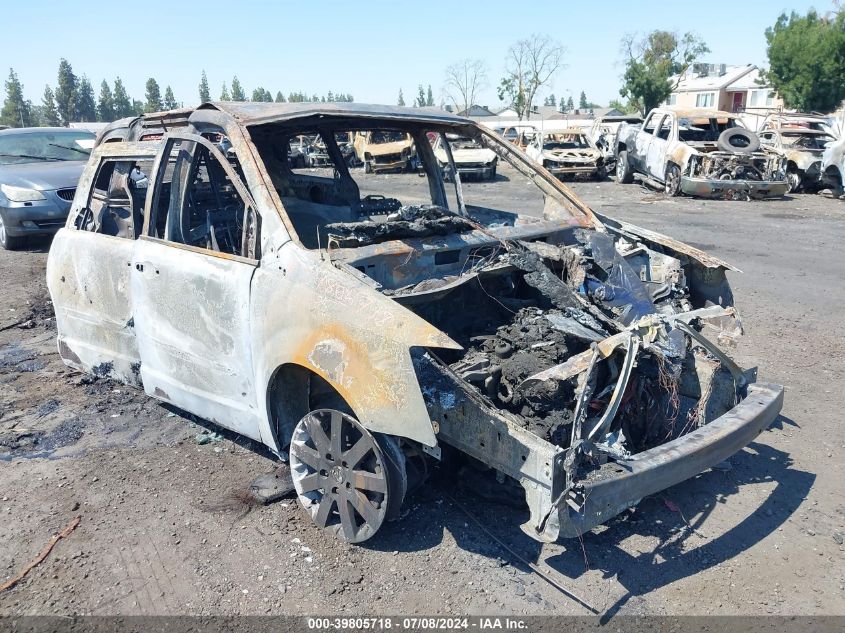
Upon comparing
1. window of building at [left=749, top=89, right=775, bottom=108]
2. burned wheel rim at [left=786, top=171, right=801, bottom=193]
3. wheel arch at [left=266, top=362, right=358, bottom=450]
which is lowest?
wheel arch at [left=266, top=362, right=358, bottom=450]

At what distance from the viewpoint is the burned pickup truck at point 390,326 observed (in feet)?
8.84

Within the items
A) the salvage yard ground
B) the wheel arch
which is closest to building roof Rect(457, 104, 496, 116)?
the salvage yard ground

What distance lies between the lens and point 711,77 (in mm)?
58906

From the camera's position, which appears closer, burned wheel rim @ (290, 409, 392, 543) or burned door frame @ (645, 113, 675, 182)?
burned wheel rim @ (290, 409, 392, 543)

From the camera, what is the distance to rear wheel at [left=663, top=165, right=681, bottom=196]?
15403mm

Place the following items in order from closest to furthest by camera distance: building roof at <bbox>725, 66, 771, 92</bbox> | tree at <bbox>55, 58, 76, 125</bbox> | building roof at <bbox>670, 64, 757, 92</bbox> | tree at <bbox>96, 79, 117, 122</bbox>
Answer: building roof at <bbox>725, 66, 771, 92</bbox> < building roof at <bbox>670, 64, 757, 92</bbox> < tree at <bbox>55, 58, 76, 125</bbox> < tree at <bbox>96, 79, 117, 122</bbox>

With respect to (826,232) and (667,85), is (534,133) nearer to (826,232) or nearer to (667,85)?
(826,232)

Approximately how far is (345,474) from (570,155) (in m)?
18.1

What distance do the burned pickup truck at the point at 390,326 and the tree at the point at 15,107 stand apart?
227 feet

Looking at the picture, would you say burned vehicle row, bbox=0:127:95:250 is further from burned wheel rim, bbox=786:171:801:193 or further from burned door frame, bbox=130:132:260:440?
burned wheel rim, bbox=786:171:801:193

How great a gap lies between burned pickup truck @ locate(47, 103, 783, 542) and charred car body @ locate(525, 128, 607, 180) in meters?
15.4

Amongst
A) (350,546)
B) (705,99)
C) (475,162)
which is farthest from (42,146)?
(705,99)

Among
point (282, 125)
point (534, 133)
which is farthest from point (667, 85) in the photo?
point (282, 125)

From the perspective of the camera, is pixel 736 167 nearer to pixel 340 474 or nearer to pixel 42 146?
pixel 42 146
